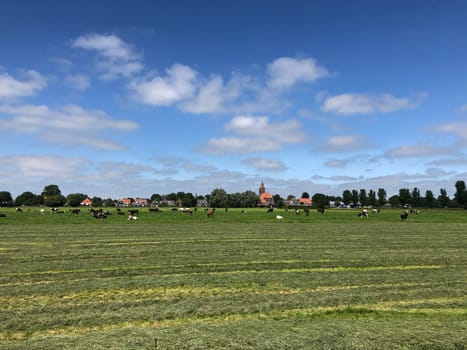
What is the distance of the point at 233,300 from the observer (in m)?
9.59

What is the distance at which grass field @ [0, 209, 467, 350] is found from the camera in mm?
6707

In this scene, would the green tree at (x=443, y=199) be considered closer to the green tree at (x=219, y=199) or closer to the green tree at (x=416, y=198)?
the green tree at (x=416, y=198)

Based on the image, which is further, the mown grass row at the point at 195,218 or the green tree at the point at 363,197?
the green tree at the point at 363,197

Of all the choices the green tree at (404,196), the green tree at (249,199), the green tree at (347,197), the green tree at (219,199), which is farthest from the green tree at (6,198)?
the green tree at (404,196)

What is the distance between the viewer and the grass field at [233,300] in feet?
22.0

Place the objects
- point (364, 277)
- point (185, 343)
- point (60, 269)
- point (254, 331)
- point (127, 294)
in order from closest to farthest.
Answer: point (185, 343) → point (254, 331) → point (127, 294) → point (364, 277) → point (60, 269)

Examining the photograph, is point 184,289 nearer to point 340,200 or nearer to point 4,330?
point 4,330

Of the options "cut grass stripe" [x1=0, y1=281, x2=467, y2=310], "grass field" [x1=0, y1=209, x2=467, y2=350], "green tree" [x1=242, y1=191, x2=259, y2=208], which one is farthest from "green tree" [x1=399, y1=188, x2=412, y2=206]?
"cut grass stripe" [x1=0, y1=281, x2=467, y2=310]

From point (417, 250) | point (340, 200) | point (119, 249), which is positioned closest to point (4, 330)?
point (119, 249)

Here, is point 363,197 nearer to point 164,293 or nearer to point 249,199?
point 249,199

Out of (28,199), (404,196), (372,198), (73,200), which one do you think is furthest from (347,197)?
(28,199)

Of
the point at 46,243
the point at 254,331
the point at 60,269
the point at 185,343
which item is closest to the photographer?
the point at 185,343

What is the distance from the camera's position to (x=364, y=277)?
492 inches

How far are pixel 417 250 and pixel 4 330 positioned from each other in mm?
19031
